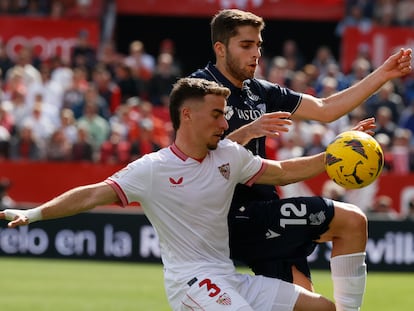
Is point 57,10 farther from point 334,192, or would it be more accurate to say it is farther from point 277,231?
point 277,231

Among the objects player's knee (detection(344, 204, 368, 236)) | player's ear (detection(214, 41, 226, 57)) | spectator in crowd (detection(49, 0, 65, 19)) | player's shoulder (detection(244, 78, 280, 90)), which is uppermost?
spectator in crowd (detection(49, 0, 65, 19))

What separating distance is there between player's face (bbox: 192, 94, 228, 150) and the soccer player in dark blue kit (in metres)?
0.30

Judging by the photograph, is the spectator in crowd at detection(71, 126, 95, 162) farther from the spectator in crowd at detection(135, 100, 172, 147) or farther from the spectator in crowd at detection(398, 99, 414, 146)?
the spectator in crowd at detection(398, 99, 414, 146)

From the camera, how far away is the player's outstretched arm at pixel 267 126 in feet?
26.5

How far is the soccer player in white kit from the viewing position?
25.8ft

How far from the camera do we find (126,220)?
18125mm

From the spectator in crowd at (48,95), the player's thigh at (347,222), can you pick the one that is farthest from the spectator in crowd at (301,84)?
the player's thigh at (347,222)

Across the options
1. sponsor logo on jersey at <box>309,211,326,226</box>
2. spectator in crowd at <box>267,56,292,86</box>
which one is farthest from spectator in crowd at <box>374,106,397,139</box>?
sponsor logo on jersey at <box>309,211,326,226</box>

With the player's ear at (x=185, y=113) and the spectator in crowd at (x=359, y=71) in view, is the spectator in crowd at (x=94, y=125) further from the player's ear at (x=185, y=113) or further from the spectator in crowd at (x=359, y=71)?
the player's ear at (x=185, y=113)

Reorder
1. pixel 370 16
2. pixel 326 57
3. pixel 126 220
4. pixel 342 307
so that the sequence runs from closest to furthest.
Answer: pixel 342 307 < pixel 126 220 < pixel 326 57 < pixel 370 16

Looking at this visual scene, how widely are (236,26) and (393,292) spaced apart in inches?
304

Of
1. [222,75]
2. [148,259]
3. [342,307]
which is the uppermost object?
[222,75]

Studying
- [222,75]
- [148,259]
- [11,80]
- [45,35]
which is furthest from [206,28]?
[222,75]

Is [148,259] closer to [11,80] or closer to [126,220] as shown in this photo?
[126,220]
